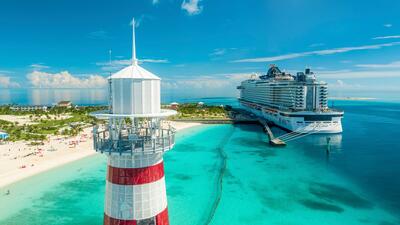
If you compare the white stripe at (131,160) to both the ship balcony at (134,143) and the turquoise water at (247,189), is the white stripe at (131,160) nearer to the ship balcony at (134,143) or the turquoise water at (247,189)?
the ship balcony at (134,143)

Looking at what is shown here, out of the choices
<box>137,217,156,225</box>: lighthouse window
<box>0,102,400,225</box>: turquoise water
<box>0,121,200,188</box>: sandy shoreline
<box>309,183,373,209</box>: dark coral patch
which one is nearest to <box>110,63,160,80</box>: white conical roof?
<box>137,217,156,225</box>: lighthouse window

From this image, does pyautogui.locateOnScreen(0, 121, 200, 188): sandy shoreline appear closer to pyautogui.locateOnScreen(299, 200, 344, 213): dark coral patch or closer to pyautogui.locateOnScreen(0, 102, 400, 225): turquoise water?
pyautogui.locateOnScreen(0, 102, 400, 225): turquoise water

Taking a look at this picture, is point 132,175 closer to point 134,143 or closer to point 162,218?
point 134,143

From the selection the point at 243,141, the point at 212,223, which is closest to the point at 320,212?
the point at 212,223

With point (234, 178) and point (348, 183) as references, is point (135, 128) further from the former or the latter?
point (348, 183)

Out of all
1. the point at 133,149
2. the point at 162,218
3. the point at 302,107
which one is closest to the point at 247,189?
the point at 162,218

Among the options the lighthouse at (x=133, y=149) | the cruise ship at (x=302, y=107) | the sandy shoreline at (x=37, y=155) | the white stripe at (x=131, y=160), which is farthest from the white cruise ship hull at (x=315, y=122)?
the white stripe at (x=131, y=160)

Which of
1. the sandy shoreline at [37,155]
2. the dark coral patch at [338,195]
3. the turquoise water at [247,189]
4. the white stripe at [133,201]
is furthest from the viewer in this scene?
the sandy shoreline at [37,155]
